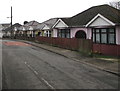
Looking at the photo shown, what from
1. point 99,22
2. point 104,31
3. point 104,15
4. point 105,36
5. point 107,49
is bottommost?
point 107,49

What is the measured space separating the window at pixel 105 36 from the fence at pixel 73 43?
89.5 inches

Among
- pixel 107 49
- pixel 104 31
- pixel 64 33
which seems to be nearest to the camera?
pixel 107 49

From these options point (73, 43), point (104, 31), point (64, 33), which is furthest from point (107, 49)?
point (64, 33)

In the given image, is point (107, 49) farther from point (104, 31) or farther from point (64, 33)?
point (64, 33)

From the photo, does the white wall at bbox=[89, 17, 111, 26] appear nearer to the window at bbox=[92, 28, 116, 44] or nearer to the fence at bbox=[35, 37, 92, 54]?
the window at bbox=[92, 28, 116, 44]

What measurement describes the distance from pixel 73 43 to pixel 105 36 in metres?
4.29

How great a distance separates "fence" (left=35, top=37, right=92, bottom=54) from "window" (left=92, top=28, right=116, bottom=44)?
227 centimetres

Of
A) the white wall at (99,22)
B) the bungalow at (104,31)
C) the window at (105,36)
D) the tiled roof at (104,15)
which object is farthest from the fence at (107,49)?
the tiled roof at (104,15)

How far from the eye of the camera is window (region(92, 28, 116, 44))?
77.6 ft

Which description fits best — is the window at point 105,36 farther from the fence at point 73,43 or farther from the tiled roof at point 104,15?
the fence at point 73,43

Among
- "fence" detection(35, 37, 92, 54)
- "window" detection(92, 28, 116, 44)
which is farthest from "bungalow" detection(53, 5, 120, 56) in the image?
"fence" detection(35, 37, 92, 54)

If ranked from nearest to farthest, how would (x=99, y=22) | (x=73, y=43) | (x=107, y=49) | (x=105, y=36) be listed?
(x=107, y=49), (x=105, y=36), (x=99, y=22), (x=73, y=43)

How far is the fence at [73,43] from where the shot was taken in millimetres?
22358

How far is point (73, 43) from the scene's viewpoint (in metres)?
27.1
